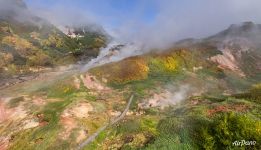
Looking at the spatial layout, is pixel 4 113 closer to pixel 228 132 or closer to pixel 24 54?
pixel 228 132

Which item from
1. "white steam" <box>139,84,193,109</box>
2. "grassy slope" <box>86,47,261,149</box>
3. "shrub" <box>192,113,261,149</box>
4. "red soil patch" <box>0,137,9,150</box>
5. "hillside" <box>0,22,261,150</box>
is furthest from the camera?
"white steam" <box>139,84,193,109</box>

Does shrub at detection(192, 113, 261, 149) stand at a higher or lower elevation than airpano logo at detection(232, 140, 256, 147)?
higher

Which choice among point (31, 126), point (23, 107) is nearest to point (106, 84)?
point (23, 107)

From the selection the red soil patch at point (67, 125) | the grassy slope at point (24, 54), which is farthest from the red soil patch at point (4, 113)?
the grassy slope at point (24, 54)

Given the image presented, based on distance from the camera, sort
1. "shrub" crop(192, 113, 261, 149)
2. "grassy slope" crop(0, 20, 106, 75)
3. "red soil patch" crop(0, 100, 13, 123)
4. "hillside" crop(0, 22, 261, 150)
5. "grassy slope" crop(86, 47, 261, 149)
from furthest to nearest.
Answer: "grassy slope" crop(0, 20, 106, 75), "red soil patch" crop(0, 100, 13, 123), "hillside" crop(0, 22, 261, 150), "grassy slope" crop(86, 47, 261, 149), "shrub" crop(192, 113, 261, 149)

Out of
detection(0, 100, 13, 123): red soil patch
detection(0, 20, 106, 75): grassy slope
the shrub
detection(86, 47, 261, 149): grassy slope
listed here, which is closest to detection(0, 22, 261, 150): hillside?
the shrub

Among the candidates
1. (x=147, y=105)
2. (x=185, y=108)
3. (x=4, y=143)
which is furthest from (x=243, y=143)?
(x=4, y=143)

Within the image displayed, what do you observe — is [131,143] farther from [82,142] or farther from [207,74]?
[207,74]

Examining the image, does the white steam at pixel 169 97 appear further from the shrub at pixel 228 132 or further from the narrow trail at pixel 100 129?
the shrub at pixel 228 132

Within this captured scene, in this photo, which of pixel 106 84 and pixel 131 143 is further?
pixel 106 84

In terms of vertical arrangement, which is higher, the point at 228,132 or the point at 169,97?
the point at 169,97

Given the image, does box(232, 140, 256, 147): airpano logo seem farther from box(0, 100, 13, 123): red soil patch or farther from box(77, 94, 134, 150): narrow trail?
box(0, 100, 13, 123): red soil patch
